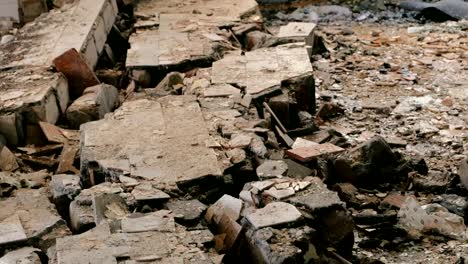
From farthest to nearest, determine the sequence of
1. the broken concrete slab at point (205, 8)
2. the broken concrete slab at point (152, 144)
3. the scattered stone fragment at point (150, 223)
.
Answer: the broken concrete slab at point (205, 8)
the broken concrete slab at point (152, 144)
the scattered stone fragment at point (150, 223)

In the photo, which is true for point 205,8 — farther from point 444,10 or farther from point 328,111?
point 444,10

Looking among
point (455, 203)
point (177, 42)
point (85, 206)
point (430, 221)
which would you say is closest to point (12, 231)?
point (85, 206)

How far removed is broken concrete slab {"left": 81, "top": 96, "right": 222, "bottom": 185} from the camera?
3.79 metres

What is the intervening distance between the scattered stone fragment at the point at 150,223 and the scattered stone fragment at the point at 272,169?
70 cm

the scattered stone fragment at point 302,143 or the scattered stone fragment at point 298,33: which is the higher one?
the scattered stone fragment at point 298,33

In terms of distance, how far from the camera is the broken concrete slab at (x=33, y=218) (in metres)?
3.27

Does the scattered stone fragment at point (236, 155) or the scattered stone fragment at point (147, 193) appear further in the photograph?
the scattered stone fragment at point (236, 155)

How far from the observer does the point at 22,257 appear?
311cm

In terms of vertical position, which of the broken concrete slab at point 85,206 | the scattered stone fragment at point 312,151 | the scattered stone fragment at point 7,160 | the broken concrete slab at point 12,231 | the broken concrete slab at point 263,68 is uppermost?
the broken concrete slab at point 263,68

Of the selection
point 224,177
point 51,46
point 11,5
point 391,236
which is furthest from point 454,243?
point 11,5

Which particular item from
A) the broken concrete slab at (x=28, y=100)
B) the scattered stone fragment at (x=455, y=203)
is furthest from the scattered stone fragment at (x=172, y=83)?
the scattered stone fragment at (x=455, y=203)

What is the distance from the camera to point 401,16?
830 centimetres

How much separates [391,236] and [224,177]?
1.07m

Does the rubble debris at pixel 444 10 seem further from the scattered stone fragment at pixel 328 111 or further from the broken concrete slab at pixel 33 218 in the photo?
the broken concrete slab at pixel 33 218
